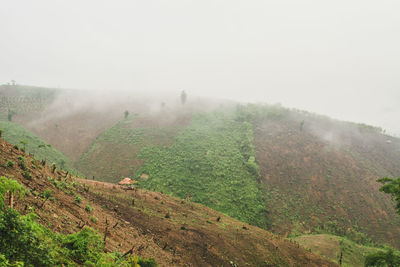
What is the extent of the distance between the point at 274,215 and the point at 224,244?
58.7 ft

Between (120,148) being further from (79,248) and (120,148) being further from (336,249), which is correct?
(336,249)

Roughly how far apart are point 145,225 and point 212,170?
21.9 metres

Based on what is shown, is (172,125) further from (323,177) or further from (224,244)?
(224,244)

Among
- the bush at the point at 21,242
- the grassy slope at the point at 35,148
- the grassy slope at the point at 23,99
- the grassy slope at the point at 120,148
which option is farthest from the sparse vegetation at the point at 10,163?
the grassy slope at the point at 23,99

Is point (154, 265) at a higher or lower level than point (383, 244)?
higher

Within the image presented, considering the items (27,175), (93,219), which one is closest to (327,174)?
(93,219)

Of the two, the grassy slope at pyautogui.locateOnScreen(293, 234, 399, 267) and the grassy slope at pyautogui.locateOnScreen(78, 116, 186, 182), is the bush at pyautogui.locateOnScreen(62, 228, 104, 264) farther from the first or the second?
the grassy slope at pyautogui.locateOnScreen(78, 116, 186, 182)

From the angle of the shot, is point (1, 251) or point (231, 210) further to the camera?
point (231, 210)

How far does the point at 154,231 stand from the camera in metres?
11.6

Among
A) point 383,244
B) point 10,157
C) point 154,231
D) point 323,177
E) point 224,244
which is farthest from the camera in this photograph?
point 323,177

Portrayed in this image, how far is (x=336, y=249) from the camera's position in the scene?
20.3 metres

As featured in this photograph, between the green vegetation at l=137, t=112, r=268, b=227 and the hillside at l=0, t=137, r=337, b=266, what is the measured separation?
9.66 meters

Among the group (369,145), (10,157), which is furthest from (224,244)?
(369,145)

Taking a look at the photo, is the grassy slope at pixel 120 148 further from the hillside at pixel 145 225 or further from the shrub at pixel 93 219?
the shrub at pixel 93 219
